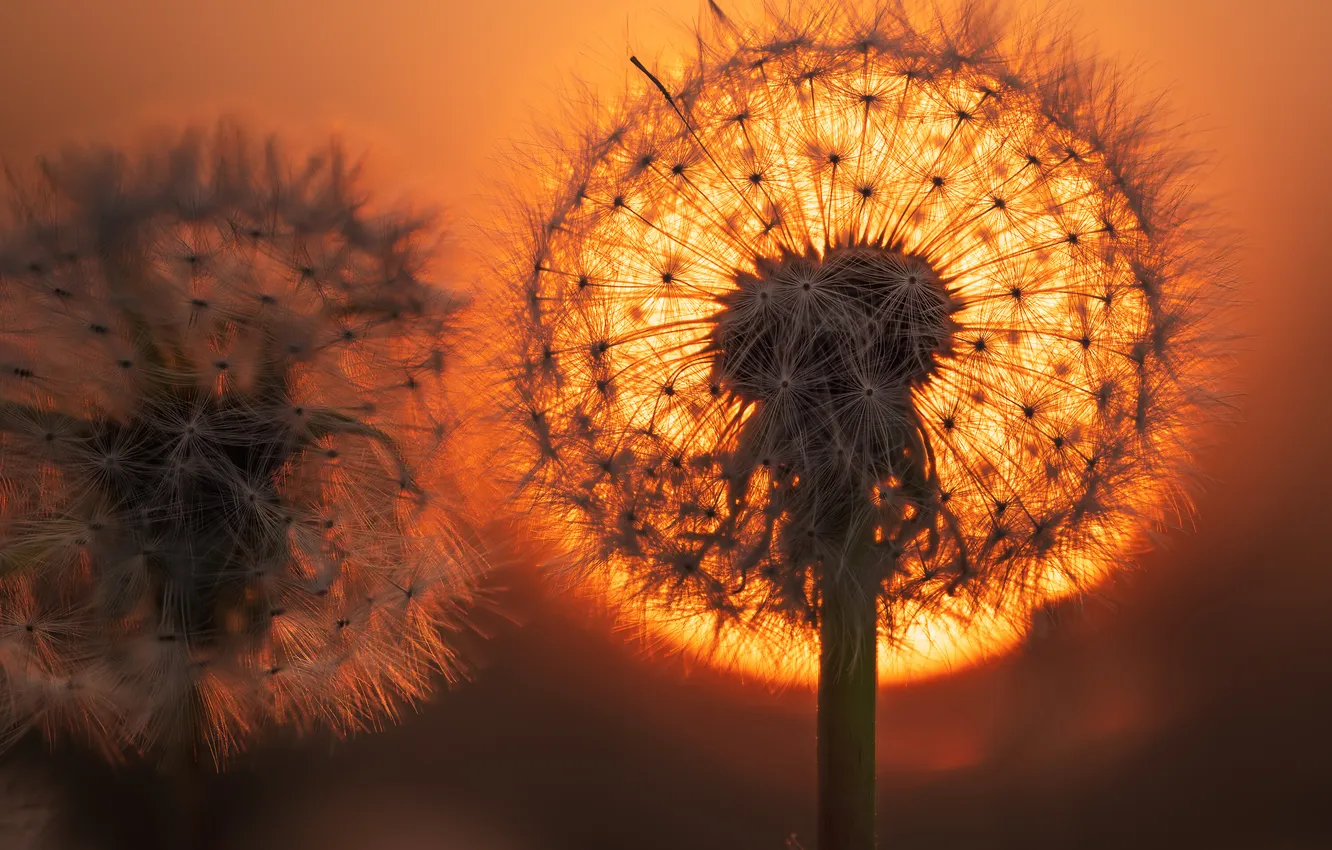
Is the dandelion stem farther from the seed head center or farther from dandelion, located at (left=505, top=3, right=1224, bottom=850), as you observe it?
the seed head center

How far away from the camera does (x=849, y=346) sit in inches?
62.5

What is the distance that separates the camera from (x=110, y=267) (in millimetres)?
1675

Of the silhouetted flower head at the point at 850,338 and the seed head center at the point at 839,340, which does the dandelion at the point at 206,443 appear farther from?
the seed head center at the point at 839,340

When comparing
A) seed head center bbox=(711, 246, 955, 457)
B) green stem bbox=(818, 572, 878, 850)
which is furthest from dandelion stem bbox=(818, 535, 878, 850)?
seed head center bbox=(711, 246, 955, 457)

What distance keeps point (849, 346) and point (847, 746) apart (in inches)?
27.3

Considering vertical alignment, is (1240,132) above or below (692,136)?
above

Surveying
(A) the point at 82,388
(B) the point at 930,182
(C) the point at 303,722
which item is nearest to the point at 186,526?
(A) the point at 82,388

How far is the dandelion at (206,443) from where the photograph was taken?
64.3 inches

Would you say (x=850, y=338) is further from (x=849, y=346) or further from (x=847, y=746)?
(x=847, y=746)

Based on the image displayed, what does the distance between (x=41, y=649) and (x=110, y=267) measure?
0.58m

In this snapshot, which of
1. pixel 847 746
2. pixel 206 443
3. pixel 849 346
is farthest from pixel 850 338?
pixel 206 443

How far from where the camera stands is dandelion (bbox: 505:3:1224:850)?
64.7 inches

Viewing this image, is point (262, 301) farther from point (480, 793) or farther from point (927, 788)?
point (927, 788)

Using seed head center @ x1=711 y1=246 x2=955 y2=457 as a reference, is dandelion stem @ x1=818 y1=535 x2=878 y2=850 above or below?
below
